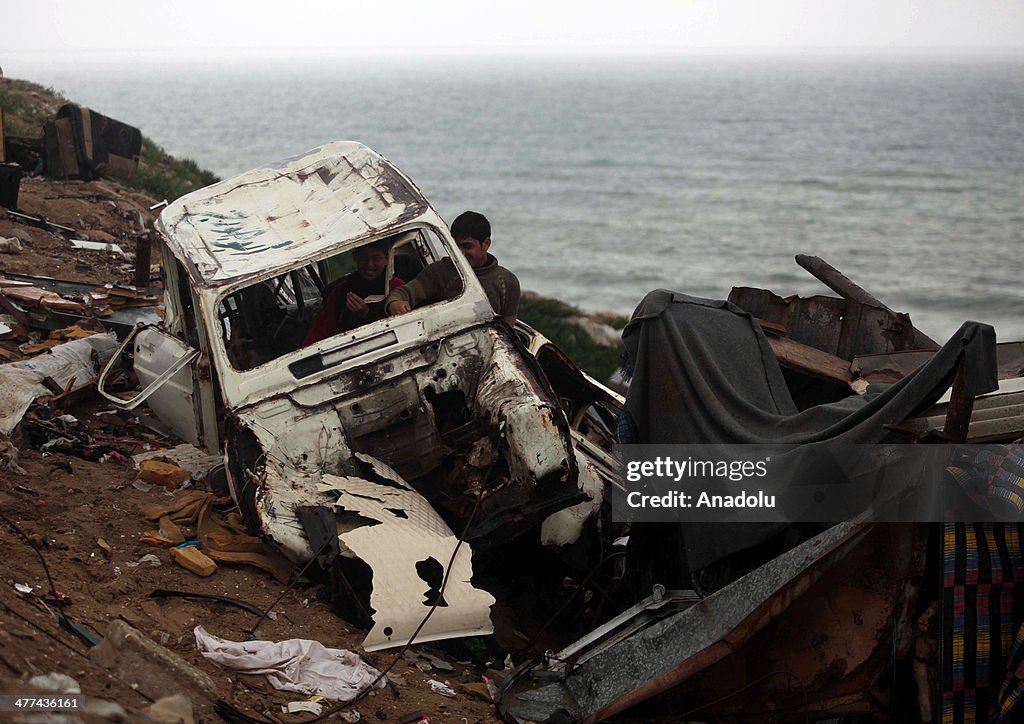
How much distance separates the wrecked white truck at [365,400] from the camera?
509cm

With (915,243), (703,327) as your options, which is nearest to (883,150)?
(915,243)

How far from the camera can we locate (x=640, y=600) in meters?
5.70

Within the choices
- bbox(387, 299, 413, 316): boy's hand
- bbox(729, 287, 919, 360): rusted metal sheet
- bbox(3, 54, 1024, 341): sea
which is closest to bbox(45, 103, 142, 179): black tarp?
bbox(387, 299, 413, 316): boy's hand

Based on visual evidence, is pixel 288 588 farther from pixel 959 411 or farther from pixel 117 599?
pixel 959 411

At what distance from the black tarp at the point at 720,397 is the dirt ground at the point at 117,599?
1582mm

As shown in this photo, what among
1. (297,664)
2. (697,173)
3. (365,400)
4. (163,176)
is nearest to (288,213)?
(365,400)

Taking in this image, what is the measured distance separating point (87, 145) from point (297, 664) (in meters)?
11.8

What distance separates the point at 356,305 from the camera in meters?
6.30

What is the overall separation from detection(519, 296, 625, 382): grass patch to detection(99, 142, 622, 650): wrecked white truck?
970 cm

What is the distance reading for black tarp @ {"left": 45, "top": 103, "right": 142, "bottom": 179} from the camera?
1391 centimetres

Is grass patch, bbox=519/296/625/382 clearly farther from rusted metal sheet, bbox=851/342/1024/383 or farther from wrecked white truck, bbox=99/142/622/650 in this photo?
wrecked white truck, bbox=99/142/622/650

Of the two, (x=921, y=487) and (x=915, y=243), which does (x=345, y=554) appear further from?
(x=915, y=243)

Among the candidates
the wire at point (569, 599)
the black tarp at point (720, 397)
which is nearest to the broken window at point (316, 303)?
the black tarp at point (720, 397)

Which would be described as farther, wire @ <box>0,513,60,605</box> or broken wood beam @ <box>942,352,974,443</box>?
wire @ <box>0,513,60,605</box>
